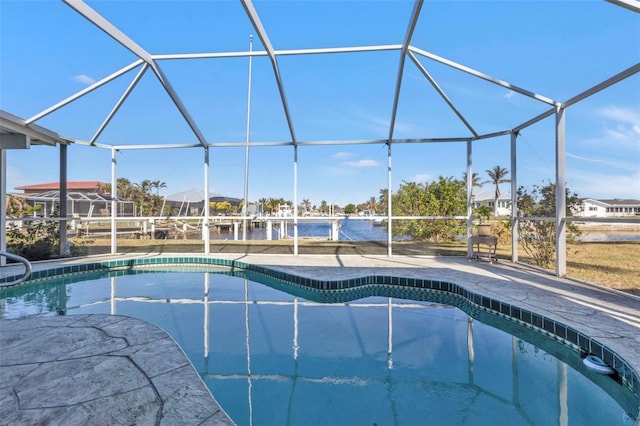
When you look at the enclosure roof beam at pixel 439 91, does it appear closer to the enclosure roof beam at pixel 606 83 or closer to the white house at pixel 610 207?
the enclosure roof beam at pixel 606 83

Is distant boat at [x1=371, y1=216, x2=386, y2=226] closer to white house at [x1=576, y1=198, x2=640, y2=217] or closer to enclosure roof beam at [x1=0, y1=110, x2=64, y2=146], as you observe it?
white house at [x1=576, y1=198, x2=640, y2=217]

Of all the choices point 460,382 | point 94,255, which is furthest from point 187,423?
point 94,255

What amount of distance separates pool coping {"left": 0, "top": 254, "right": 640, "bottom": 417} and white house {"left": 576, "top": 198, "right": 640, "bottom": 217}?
99 centimetres

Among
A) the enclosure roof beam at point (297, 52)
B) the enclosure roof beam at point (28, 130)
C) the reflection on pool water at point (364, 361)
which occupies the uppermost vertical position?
the enclosure roof beam at point (297, 52)

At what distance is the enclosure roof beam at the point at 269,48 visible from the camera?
3.84 m

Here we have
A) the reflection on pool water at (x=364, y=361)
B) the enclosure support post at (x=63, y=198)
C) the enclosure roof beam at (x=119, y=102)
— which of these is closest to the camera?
the reflection on pool water at (x=364, y=361)

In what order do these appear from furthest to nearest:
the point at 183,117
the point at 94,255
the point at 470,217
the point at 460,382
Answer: the point at 94,255, the point at 470,217, the point at 183,117, the point at 460,382

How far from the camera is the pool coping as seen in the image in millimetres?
2750

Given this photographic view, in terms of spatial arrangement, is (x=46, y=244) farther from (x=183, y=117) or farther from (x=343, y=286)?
(x=343, y=286)

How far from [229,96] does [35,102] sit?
434 centimetres

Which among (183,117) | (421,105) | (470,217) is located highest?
(421,105)

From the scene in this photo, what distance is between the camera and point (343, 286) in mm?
4961

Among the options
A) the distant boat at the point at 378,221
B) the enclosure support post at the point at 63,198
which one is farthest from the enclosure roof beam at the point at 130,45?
the distant boat at the point at 378,221

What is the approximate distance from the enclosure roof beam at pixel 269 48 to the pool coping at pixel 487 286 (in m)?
2.84
